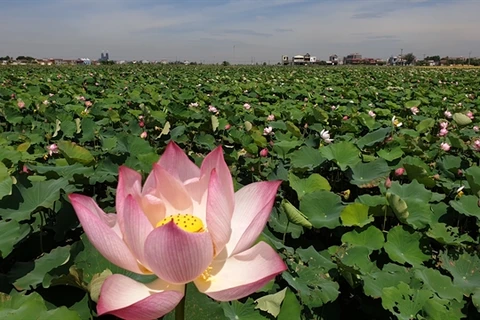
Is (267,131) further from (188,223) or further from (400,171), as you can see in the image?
(188,223)

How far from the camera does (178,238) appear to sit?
21.6 inches

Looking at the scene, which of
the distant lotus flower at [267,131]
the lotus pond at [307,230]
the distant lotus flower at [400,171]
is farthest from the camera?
the distant lotus flower at [267,131]

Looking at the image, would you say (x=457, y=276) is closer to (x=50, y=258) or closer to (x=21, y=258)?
(x=50, y=258)

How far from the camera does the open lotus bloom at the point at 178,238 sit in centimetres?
55

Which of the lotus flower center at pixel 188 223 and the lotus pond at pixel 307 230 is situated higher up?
the lotus flower center at pixel 188 223

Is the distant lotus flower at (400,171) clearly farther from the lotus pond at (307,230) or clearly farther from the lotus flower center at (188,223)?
the lotus flower center at (188,223)

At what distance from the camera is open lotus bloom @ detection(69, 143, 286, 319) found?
553mm

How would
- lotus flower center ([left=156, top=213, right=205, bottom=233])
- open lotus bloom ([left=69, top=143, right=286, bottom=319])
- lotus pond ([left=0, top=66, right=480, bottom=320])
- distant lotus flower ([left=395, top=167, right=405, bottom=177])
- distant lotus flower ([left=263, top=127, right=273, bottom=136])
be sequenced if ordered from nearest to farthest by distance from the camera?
1. open lotus bloom ([left=69, top=143, right=286, bottom=319])
2. lotus flower center ([left=156, top=213, right=205, bottom=233])
3. lotus pond ([left=0, top=66, right=480, bottom=320])
4. distant lotus flower ([left=395, top=167, right=405, bottom=177])
5. distant lotus flower ([left=263, top=127, right=273, bottom=136])

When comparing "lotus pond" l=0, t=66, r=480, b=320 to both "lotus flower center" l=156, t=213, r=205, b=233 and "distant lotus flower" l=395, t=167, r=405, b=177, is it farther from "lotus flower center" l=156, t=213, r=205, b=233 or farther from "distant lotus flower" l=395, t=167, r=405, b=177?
"lotus flower center" l=156, t=213, r=205, b=233

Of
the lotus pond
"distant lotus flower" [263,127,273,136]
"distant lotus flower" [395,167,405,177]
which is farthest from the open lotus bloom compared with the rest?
"distant lotus flower" [263,127,273,136]

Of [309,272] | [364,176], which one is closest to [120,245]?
[309,272]

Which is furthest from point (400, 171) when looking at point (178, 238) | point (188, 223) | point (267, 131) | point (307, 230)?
point (178, 238)

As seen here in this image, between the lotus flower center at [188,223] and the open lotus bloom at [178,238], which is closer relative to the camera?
the open lotus bloom at [178,238]

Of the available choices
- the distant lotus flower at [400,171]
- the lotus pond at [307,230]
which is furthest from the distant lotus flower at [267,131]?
the distant lotus flower at [400,171]
